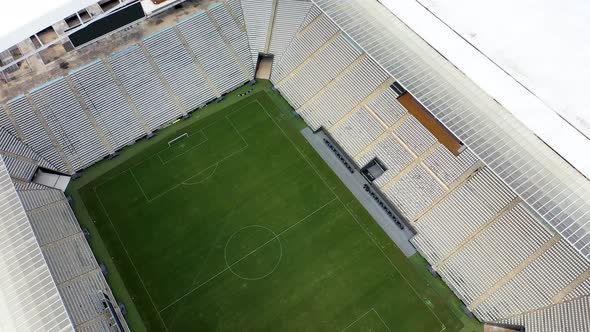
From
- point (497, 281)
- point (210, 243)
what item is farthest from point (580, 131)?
point (210, 243)

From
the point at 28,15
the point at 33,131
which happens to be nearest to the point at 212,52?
the point at 28,15

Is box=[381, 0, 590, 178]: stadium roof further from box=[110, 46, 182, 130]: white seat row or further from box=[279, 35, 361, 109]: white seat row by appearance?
box=[110, 46, 182, 130]: white seat row

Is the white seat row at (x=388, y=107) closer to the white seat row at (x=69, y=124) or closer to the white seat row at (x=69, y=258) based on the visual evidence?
the white seat row at (x=69, y=124)

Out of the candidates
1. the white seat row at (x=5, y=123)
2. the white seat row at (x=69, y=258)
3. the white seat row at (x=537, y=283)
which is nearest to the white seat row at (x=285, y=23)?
the white seat row at (x=69, y=258)

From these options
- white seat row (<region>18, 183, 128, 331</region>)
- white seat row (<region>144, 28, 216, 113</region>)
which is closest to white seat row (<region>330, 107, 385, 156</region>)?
white seat row (<region>144, 28, 216, 113</region>)

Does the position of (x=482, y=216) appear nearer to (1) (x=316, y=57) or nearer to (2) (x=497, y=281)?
(2) (x=497, y=281)

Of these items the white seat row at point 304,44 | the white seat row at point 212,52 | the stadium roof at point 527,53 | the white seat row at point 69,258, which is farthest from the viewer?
the white seat row at point 212,52
